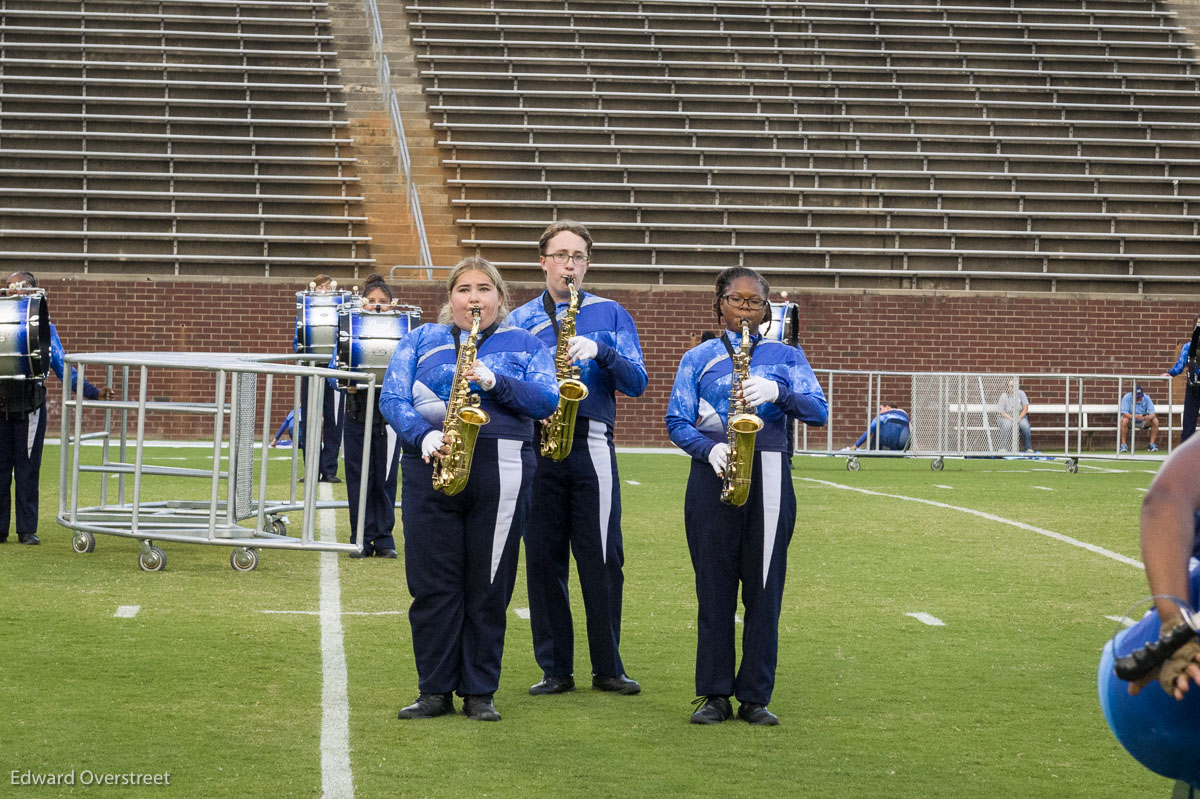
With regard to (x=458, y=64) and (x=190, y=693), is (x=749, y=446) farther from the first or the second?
(x=458, y=64)

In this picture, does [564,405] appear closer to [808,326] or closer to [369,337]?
[369,337]

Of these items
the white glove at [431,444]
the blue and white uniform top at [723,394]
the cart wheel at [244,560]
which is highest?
the blue and white uniform top at [723,394]

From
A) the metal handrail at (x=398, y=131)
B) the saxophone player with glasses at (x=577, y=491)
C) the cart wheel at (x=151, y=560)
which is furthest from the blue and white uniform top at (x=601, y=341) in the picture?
the metal handrail at (x=398, y=131)

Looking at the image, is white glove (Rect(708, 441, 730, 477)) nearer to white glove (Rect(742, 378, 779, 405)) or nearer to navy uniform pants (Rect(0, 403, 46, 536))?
white glove (Rect(742, 378, 779, 405))

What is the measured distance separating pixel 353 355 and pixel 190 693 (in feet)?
15.1

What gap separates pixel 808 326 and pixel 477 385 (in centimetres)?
1653

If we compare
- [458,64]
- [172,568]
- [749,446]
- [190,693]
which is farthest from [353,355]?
[458,64]

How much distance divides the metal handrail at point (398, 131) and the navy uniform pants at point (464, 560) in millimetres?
14765

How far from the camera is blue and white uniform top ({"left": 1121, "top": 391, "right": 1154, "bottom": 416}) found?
21.0 metres

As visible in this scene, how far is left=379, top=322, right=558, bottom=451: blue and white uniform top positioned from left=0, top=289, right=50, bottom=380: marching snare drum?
4871 millimetres

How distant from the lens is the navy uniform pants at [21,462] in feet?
32.7

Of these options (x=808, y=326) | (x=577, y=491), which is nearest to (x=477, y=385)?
(x=577, y=491)

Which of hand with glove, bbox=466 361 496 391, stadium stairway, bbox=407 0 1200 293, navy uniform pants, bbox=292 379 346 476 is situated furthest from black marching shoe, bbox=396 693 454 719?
stadium stairway, bbox=407 0 1200 293

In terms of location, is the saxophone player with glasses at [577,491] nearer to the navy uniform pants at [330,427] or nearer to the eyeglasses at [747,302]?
the eyeglasses at [747,302]
